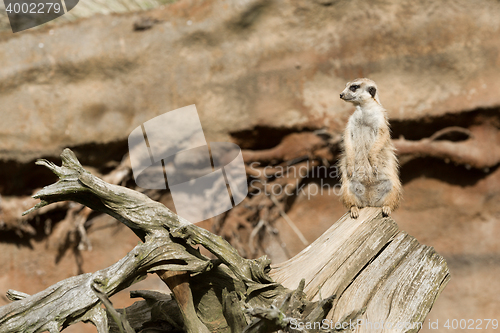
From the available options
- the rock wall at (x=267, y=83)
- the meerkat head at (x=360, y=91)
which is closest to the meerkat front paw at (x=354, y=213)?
the meerkat head at (x=360, y=91)

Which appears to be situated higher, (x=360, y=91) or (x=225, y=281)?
(x=360, y=91)

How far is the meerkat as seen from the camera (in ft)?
8.37

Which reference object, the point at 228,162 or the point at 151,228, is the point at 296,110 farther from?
the point at 151,228

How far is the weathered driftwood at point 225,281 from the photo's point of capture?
1.82m

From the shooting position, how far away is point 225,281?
2.12m

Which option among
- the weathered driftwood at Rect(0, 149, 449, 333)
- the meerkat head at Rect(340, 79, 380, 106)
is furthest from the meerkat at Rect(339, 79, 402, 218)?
the weathered driftwood at Rect(0, 149, 449, 333)

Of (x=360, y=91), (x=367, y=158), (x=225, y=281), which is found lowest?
(x=225, y=281)

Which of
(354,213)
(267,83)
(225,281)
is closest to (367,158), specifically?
(354,213)

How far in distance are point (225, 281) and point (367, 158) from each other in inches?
49.2

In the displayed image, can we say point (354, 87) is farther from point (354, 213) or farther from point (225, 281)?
point (225, 281)

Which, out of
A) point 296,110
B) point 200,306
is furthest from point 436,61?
point 200,306

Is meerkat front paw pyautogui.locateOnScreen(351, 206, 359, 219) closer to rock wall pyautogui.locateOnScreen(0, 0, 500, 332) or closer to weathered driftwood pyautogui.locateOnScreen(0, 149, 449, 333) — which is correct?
weathered driftwood pyautogui.locateOnScreen(0, 149, 449, 333)

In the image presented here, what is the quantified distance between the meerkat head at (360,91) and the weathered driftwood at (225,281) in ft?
2.76

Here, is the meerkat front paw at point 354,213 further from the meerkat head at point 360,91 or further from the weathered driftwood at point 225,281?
the meerkat head at point 360,91
